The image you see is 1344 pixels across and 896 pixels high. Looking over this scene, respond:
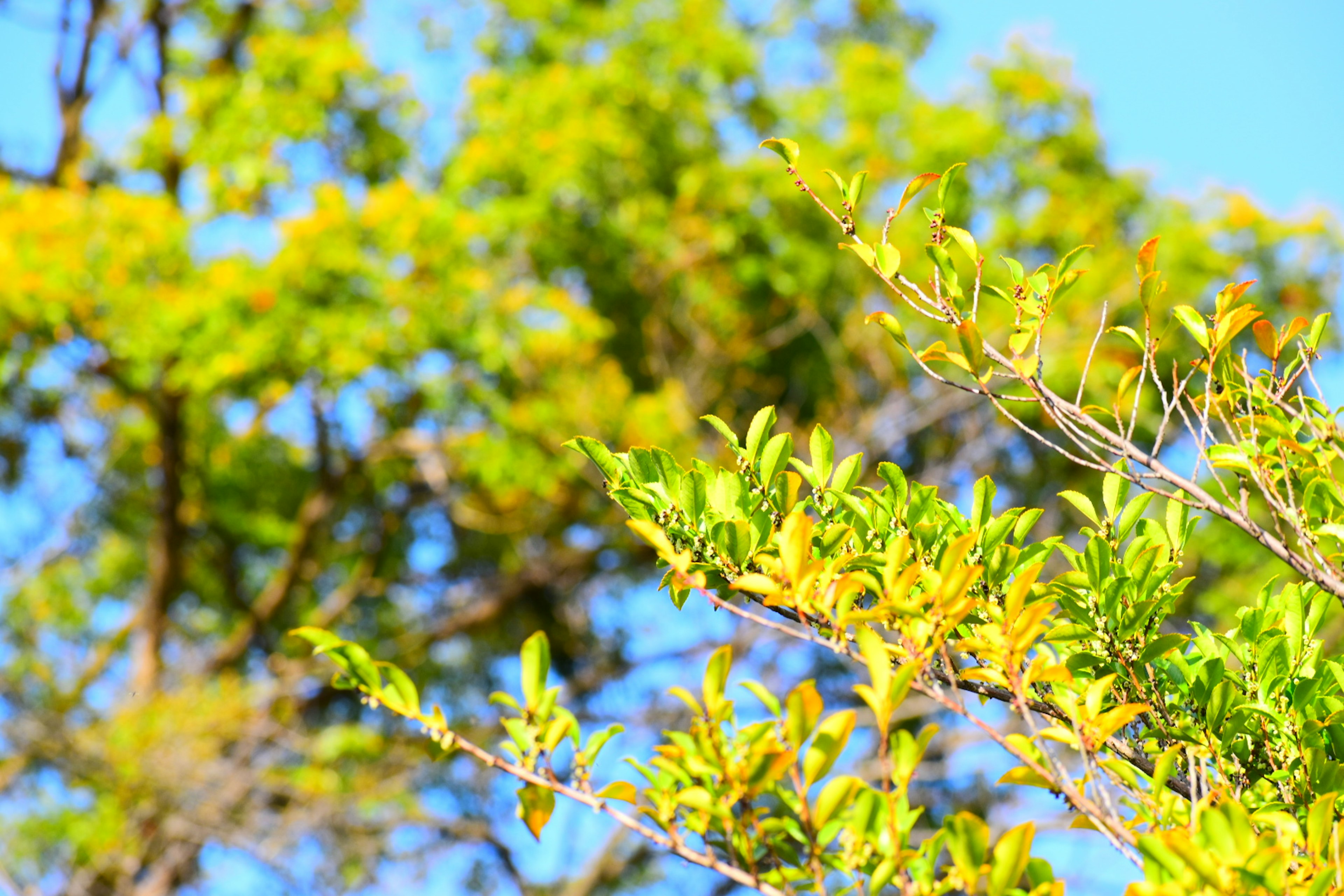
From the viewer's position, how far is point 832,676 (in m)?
7.39

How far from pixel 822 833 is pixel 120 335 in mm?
5295

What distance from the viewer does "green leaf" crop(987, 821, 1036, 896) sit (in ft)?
3.26

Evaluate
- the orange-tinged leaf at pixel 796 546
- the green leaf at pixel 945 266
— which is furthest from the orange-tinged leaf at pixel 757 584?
the green leaf at pixel 945 266

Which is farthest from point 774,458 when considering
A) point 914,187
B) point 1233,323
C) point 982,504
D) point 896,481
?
point 1233,323

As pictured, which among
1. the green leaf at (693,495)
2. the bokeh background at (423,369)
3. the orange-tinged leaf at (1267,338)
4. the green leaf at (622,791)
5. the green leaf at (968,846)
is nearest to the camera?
the green leaf at (968,846)

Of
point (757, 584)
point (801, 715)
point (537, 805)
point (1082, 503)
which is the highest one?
point (1082, 503)

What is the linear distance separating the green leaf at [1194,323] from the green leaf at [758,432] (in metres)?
0.56

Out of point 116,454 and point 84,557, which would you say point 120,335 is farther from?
point 84,557

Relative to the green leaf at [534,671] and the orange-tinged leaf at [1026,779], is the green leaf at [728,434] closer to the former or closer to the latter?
the green leaf at [534,671]

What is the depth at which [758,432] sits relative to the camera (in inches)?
50.9

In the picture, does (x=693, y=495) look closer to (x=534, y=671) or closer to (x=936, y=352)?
(x=534, y=671)

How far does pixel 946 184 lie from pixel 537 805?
0.88 metres

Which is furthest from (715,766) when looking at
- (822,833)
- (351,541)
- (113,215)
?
(351,541)

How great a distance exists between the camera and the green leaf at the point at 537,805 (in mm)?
1118
